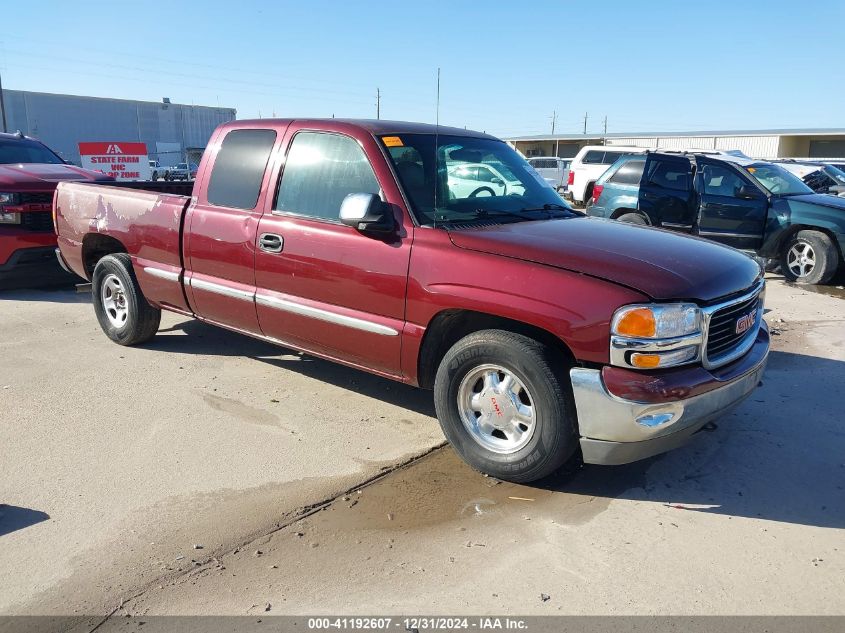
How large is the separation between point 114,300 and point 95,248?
53cm

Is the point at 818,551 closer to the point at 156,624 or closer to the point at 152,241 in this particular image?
the point at 156,624

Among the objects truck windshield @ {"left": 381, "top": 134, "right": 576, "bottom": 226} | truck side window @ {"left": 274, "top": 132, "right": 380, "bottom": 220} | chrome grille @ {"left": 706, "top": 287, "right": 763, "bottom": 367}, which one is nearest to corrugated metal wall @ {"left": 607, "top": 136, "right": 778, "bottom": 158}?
truck windshield @ {"left": 381, "top": 134, "right": 576, "bottom": 226}

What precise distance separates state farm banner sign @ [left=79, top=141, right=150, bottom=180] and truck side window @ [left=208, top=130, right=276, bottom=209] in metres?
15.0

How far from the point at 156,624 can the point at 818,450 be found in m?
3.77

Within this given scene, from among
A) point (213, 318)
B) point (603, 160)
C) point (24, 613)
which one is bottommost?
point (24, 613)

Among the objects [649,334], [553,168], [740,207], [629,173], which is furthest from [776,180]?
[553,168]

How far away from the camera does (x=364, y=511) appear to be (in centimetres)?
340

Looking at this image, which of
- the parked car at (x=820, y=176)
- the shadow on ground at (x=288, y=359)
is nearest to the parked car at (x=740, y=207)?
the shadow on ground at (x=288, y=359)

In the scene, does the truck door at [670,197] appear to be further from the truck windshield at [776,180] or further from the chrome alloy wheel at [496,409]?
the chrome alloy wheel at [496,409]

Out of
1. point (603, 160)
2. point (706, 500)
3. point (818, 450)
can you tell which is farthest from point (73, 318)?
point (603, 160)

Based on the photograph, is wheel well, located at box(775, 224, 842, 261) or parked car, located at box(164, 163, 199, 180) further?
parked car, located at box(164, 163, 199, 180)

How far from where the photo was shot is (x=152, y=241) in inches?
212

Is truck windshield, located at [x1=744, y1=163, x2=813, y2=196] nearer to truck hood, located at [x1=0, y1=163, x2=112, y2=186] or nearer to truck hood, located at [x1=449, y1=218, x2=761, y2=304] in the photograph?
truck hood, located at [x1=449, y1=218, x2=761, y2=304]

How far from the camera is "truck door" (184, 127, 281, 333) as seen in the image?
470 cm
